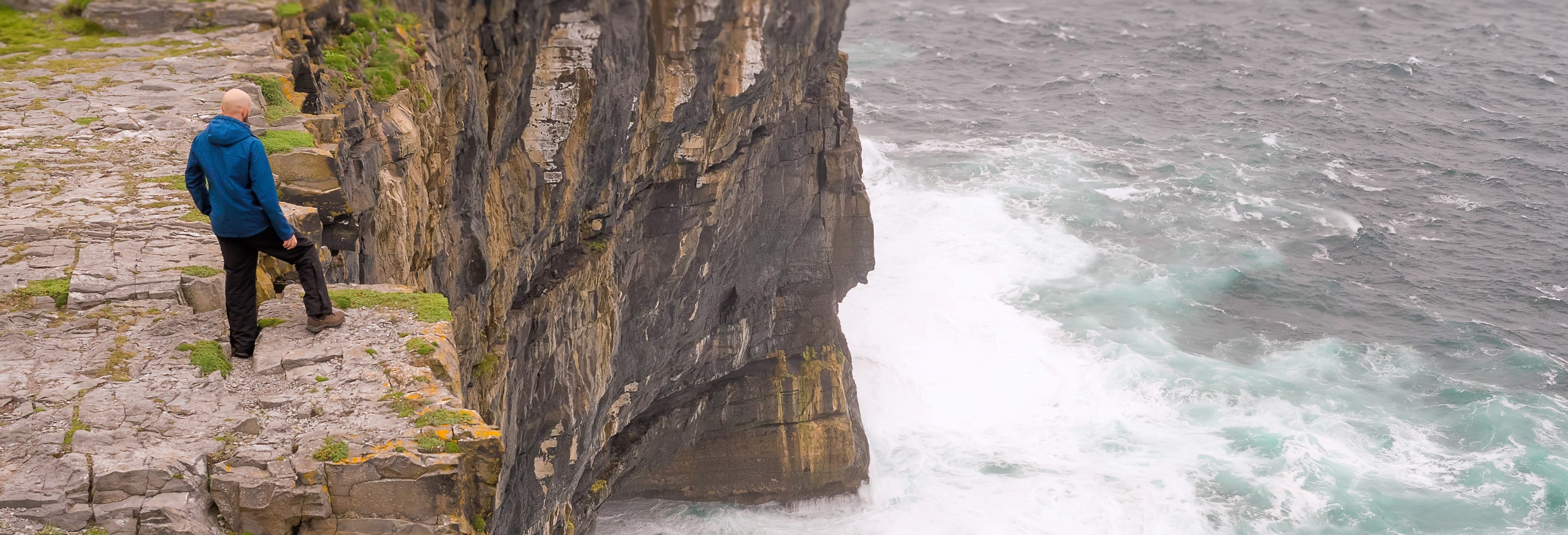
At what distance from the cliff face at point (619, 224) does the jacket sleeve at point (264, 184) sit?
7.43ft

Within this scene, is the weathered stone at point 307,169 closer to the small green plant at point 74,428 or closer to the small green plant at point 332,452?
the small green plant at point 74,428

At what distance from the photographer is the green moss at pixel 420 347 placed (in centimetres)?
1073

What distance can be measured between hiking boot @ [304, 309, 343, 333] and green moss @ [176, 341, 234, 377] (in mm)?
770

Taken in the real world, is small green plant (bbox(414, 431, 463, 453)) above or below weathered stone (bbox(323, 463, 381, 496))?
Answer: above

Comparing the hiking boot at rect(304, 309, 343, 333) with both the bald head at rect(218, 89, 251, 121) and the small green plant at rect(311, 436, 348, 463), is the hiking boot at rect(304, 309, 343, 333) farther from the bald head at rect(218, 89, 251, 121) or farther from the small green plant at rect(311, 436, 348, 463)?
the bald head at rect(218, 89, 251, 121)

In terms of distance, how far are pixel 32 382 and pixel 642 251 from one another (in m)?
16.3

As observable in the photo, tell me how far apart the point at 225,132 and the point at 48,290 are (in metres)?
2.91

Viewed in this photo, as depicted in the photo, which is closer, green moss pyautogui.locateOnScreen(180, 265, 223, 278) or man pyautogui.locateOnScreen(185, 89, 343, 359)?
man pyautogui.locateOnScreen(185, 89, 343, 359)

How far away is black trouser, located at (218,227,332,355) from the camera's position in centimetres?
1024

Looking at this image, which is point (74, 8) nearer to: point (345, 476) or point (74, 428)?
point (74, 428)

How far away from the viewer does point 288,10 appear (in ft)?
53.8

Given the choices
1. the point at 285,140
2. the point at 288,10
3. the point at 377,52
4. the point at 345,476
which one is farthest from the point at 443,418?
the point at 288,10

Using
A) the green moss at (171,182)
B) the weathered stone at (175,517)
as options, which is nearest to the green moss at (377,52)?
the green moss at (171,182)

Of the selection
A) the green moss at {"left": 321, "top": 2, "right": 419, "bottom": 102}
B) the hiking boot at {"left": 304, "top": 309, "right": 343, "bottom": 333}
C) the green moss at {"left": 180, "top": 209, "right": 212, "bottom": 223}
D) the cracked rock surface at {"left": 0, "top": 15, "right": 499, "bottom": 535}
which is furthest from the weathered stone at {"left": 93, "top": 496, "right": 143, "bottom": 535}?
the green moss at {"left": 321, "top": 2, "right": 419, "bottom": 102}
